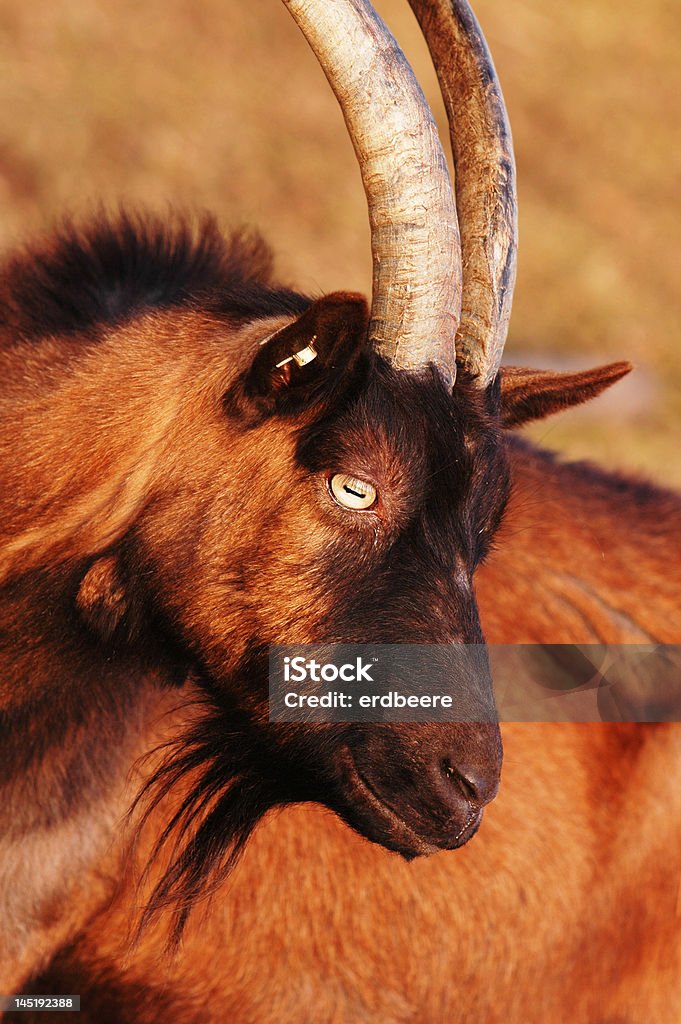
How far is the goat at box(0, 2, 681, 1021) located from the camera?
282 centimetres

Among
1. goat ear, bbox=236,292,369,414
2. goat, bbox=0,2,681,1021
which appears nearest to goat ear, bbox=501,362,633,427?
goat, bbox=0,2,681,1021

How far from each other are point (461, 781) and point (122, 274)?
203cm

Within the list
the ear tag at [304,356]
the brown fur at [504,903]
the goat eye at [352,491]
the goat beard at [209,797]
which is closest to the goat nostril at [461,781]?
the goat beard at [209,797]

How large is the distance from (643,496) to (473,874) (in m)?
1.77

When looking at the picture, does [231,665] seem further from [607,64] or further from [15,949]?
[607,64]

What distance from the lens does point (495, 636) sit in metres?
4.29

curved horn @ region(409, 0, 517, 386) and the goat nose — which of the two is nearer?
the goat nose

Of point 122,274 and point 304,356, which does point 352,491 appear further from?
point 122,274

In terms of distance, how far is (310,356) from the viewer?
9.05 feet

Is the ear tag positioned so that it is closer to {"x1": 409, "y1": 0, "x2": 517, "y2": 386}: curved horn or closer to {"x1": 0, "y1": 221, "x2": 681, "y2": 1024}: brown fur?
{"x1": 0, "y1": 221, "x2": 681, "y2": 1024}: brown fur

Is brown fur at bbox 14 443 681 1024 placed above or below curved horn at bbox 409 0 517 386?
below

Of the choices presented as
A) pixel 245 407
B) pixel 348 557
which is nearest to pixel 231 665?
pixel 348 557

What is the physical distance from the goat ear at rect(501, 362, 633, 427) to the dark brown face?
47 cm

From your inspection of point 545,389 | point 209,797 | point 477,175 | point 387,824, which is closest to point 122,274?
point 477,175
